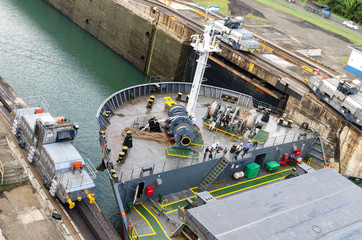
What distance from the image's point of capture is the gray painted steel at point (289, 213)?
20516 millimetres

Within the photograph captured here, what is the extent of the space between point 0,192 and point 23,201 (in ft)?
5.11

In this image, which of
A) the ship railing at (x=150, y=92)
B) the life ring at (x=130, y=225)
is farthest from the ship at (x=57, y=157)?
the ship railing at (x=150, y=92)

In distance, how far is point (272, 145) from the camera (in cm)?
3034

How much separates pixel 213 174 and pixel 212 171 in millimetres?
214

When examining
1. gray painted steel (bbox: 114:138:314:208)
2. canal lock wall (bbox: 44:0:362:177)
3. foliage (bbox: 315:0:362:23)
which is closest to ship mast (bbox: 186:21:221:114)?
gray painted steel (bbox: 114:138:314:208)

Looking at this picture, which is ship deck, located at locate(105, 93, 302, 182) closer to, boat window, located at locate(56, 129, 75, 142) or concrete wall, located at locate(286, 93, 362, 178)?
boat window, located at locate(56, 129, 75, 142)

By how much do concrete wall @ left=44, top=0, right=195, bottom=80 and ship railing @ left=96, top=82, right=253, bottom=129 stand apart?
16.0 meters

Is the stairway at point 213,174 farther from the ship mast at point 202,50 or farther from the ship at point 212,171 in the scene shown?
the ship mast at point 202,50

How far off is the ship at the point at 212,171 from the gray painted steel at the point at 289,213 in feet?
0.19

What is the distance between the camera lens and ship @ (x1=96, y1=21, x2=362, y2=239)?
21734mm

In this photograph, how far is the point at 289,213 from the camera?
2227 cm

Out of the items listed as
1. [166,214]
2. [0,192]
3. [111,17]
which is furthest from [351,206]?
[111,17]

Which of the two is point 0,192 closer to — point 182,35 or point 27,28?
point 182,35

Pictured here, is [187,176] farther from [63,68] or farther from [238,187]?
[63,68]
